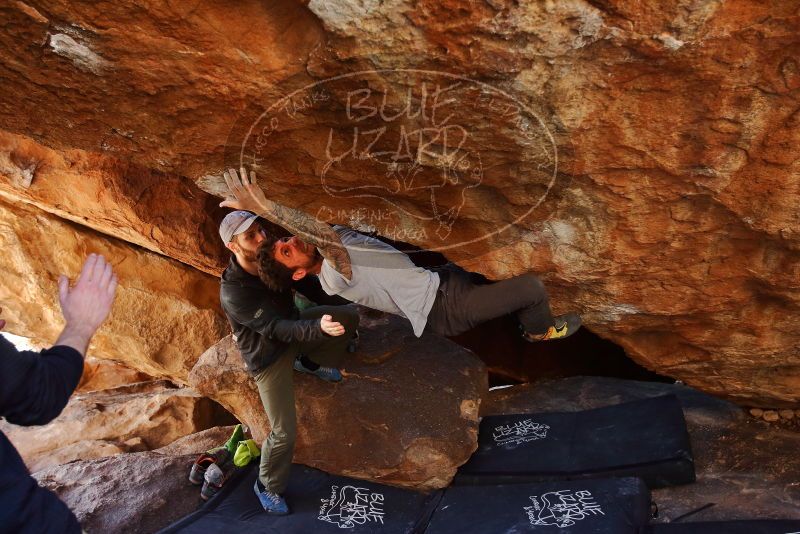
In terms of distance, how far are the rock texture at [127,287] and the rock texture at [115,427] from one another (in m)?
0.36

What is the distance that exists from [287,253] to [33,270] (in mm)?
3500

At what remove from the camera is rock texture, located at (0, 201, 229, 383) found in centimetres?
571

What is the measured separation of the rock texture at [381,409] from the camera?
409cm

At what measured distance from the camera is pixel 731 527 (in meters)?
3.21

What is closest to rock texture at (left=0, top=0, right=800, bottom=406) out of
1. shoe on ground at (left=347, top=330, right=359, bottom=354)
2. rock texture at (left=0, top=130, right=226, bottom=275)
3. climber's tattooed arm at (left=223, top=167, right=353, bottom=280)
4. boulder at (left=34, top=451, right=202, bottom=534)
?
climber's tattooed arm at (left=223, top=167, right=353, bottom=280)

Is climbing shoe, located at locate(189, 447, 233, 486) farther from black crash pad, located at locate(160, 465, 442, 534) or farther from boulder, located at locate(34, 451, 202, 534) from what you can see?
black crash pad, located at locate(160, 465, 442, 534)

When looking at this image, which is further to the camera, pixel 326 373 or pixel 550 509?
pixel 326 373

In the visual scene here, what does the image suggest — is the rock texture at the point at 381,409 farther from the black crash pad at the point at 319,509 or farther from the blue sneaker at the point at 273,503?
the blue sneaker at the point at 273,503

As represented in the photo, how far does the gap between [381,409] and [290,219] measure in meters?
1.53

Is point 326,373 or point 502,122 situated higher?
point 502,122

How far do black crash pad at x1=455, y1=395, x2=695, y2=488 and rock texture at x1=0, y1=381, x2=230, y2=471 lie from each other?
2.88 meters

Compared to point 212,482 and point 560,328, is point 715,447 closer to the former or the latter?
point 560,328

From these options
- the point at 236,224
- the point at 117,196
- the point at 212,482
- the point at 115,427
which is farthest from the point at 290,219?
the point at 115,427

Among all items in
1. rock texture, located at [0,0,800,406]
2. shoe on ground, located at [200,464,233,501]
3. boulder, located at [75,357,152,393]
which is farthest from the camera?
boulder, located at [75,357,152,393]
